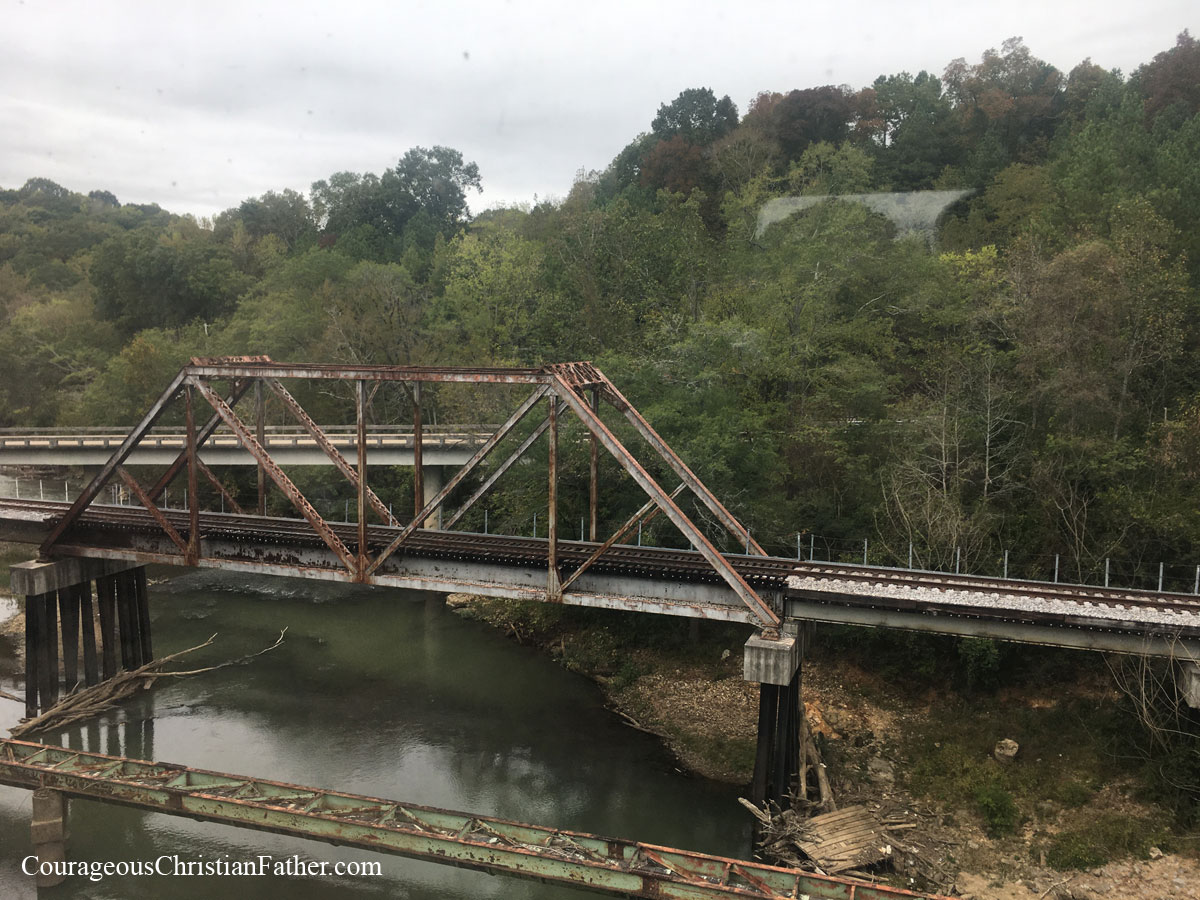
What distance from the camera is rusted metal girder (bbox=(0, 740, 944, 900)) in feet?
46.0

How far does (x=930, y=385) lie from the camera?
33969 millimetres

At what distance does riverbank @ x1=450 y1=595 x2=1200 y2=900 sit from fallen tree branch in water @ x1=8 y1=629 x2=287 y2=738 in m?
12.9


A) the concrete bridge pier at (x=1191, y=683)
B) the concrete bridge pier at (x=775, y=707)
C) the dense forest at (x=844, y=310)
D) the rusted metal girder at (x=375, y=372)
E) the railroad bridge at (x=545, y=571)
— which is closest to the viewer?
the concrete bridge pier at (x=1191, y=683)

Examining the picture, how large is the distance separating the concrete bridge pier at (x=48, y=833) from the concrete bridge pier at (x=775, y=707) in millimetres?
14712

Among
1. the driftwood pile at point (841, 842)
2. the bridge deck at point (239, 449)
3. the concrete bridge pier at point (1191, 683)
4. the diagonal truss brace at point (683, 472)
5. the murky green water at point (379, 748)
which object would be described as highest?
the diagonal truss brace at point (683, 472)

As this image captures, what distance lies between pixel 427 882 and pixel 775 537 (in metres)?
16.1

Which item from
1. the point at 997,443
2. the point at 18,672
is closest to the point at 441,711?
the point at 18,672

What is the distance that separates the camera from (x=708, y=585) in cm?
2009

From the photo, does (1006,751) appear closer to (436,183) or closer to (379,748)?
(379,748)

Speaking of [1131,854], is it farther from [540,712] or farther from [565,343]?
[565,343]

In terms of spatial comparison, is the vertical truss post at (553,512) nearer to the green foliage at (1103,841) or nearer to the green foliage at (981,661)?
the green foliage at (1103,841)

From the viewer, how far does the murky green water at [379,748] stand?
1866cm

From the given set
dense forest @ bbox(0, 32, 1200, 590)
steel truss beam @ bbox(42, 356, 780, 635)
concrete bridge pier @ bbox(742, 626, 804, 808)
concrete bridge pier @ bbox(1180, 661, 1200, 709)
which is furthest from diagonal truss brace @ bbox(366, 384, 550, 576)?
concrete bridge pier @ bbox(1180, 661, 1200, 709)

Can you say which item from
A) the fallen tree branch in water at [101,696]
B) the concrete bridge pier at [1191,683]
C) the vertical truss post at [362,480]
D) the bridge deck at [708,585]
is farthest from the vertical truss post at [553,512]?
the fallen tree branch in water at [101,696]
